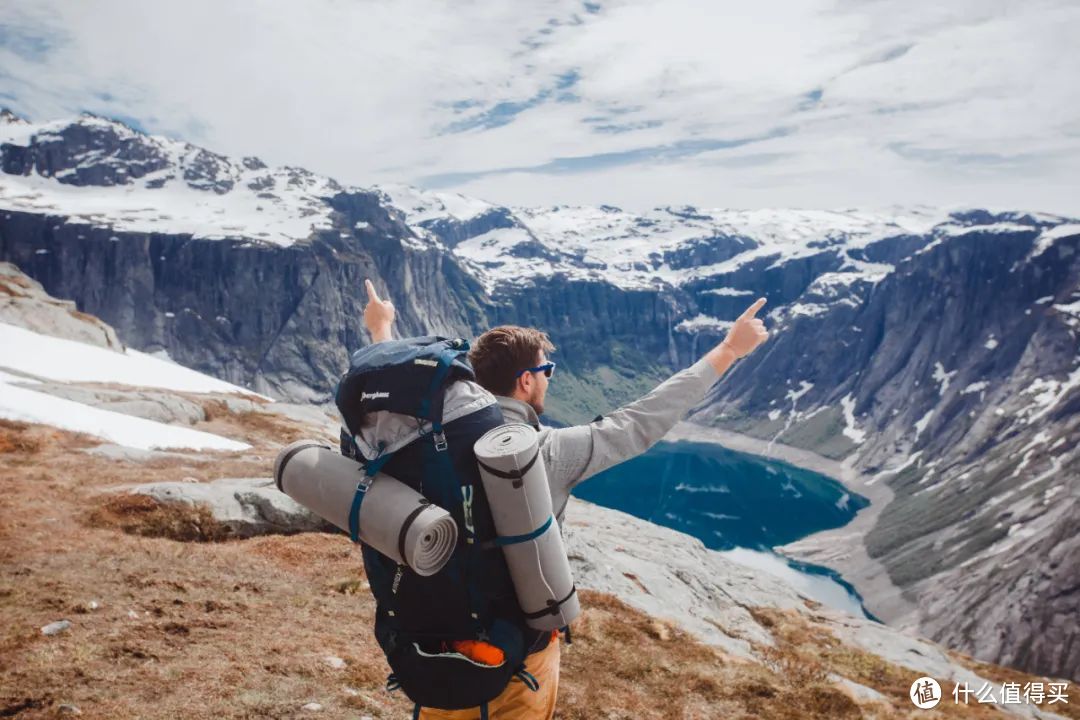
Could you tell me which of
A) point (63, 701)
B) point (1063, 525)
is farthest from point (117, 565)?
point (1063, 525)

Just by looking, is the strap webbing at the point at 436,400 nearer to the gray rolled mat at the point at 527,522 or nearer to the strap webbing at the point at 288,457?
the gray rolled mat at the point at 527,522

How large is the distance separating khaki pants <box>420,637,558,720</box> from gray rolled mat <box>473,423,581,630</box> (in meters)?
0.57

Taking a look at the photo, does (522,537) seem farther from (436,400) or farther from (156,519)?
(156,519)

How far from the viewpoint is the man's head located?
6195 mm

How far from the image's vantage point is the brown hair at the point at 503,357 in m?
6.20

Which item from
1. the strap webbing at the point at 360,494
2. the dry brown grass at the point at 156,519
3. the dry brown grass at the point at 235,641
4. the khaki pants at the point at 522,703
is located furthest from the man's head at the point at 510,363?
the dry brown grass at the point at 156,519

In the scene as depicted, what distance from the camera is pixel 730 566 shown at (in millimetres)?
32594

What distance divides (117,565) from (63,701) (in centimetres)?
685

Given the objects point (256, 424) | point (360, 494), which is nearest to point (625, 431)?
point (360, 494)

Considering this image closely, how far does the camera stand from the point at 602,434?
602 cm

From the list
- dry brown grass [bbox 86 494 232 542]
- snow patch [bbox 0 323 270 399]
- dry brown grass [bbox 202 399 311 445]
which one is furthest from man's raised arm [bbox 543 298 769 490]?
snow patch [bbox 0 323 270 399]

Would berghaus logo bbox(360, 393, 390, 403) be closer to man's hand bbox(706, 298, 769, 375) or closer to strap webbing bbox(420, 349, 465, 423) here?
strap webbing bbox(420, 349, 465, 423)

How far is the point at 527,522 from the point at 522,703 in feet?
5.89

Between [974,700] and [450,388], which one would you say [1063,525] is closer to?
[974,700]
